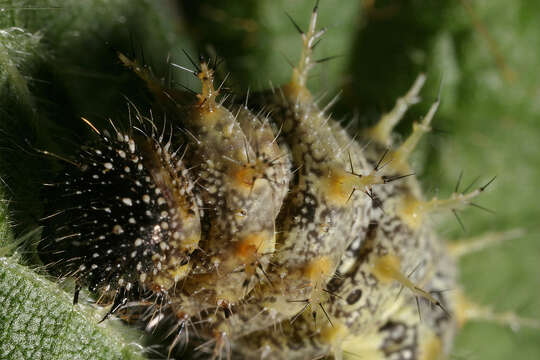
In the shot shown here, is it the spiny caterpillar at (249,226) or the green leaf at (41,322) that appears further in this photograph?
the green leaf at (41,322)

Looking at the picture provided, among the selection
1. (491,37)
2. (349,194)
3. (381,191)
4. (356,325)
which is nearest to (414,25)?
(491,37)

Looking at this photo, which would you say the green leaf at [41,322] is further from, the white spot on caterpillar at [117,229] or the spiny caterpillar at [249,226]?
the white spot on caterpillar at [117,229]

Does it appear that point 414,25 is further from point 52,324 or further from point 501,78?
point 52,324

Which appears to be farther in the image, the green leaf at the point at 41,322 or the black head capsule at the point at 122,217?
the green leaf at the point at 41,322

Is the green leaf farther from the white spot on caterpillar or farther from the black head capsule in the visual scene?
the white spot on caterpillar

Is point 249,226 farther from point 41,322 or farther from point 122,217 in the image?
Answer: point 41,322

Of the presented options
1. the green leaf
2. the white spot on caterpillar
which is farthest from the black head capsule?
the green leaf

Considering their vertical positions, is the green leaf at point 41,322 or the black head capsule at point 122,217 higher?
the black head capsule at point 122,217

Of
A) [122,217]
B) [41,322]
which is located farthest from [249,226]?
[41,322]

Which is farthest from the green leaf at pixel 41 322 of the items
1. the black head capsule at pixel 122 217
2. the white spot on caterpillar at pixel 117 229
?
the white spot on caterpillar at pixel 117 229
